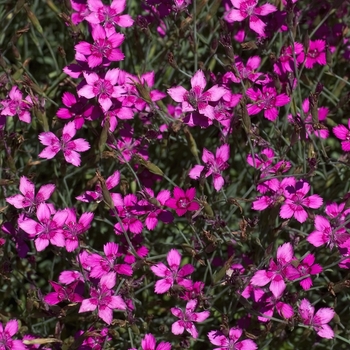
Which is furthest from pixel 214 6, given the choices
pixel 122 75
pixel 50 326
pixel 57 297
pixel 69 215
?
pixel 50 326

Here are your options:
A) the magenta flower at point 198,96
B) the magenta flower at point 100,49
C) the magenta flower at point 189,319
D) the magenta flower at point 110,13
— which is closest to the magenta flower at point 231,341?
the magenta flower at point 189,319

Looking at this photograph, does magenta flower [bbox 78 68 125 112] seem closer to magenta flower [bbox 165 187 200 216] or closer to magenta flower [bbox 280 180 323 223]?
magenta flower [bbox 165 187 200 216]

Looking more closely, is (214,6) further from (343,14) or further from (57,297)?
(57,297)

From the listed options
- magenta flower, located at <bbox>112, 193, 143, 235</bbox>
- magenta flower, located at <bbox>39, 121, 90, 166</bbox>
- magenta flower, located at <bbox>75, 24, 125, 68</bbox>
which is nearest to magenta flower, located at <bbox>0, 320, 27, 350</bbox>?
magenta flower, located at <bbox>112, 193, 143, 235</bbox>

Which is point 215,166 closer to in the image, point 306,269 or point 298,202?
point 298,202

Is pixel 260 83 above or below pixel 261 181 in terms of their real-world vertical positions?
above

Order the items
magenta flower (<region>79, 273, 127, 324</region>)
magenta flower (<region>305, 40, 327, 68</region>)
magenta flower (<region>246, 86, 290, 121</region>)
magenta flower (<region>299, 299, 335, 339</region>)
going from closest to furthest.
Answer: magenta flower (<region>79, 273, 127, 324</region>) → magenta flower (<region>299, 299, 335, 339</region>) → magenta flower (<region>246, 86, 290, 121</region>) → magenta flower (<region>305, 40, 327, 68</region>)

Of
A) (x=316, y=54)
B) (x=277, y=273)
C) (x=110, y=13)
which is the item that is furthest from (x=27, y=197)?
(x=316, y=54)
